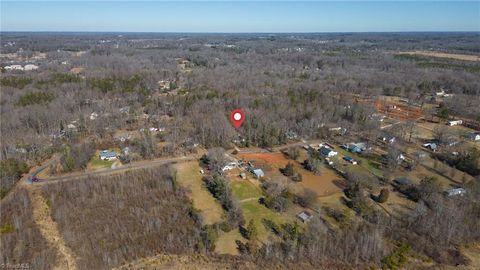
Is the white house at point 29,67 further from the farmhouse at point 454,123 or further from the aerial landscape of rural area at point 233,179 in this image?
the farmhouse at point 454,123

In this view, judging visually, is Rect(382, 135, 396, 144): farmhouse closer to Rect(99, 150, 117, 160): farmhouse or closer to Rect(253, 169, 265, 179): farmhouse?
Rect(253, 169, 265, 179): farmhouse

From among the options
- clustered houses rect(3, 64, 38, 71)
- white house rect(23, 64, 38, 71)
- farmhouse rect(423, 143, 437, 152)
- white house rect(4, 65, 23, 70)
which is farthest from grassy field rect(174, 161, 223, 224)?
white house rect(4, 65, 23, 70)

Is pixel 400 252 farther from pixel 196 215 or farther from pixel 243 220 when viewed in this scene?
pixel 196 215

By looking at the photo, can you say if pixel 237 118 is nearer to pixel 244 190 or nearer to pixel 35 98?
pixel 244 190

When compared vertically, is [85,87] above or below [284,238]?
above

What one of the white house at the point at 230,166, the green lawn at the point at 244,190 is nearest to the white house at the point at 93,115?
the white house at the point at 230,166

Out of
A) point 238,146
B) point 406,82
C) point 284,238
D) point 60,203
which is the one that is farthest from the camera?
point 406,82

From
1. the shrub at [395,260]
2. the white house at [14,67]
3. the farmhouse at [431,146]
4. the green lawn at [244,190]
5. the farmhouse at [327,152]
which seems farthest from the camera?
the white house at [14,67]

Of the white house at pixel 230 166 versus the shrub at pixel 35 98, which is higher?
the shrub at pixel 35 98

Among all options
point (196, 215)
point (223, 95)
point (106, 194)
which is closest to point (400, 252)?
point (196, 215)
